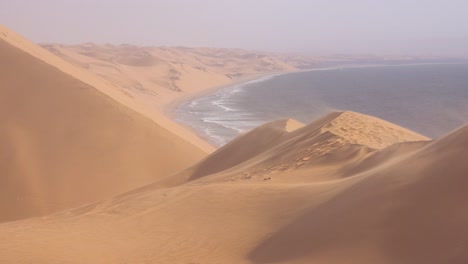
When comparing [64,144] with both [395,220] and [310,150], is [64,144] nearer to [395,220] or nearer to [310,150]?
[310,150]

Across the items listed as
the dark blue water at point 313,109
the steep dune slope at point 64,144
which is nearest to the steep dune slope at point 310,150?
the steep dune slope at point 64,144

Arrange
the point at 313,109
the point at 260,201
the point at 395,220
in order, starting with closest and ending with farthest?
the point at 395,220, the point at 260,201, the point at 313,109

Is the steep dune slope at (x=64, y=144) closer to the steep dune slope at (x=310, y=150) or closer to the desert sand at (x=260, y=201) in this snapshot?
the desert sand at (x=260, y=201)

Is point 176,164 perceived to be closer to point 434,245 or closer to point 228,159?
point 228,159

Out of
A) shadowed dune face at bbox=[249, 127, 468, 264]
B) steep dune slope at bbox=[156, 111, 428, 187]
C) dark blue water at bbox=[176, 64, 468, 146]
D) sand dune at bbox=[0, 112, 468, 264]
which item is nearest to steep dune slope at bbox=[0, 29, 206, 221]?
steep dune slope at bbox=[156, 111, 428, 187]

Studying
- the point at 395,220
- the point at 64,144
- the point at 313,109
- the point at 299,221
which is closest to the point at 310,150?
the point at 299,221
